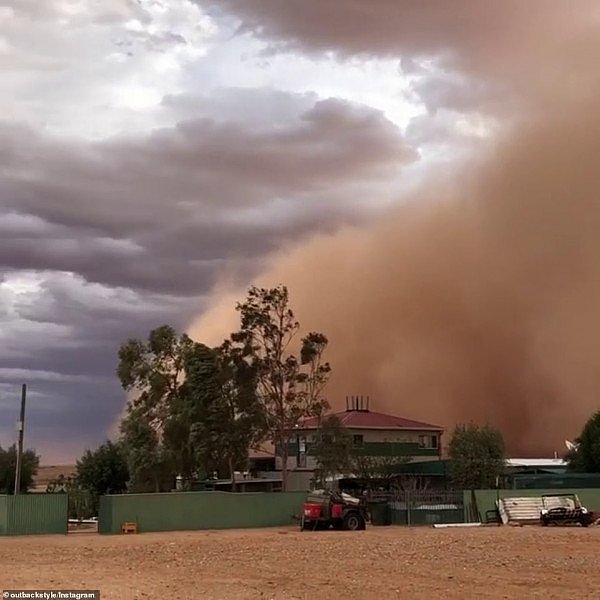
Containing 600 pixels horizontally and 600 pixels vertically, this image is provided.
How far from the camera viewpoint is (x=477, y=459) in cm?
5484

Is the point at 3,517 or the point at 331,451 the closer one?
the point at 3,517

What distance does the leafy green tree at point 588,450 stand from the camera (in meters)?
67.8

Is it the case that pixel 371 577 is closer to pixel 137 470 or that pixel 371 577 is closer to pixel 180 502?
pixel 180 502

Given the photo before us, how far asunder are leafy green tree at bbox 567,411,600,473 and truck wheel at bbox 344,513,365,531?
33.0 meters

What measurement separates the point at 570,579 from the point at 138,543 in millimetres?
18287

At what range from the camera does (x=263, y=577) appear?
21.2 metres

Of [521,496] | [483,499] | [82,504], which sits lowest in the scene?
[82,504]

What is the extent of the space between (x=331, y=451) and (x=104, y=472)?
775 inches

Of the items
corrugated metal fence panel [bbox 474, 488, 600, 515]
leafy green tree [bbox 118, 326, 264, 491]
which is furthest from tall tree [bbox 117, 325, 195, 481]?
corrugated metal fence panel [bbox 474, 488, 600, 515]

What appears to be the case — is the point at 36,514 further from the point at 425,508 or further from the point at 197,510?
the point at 425,508

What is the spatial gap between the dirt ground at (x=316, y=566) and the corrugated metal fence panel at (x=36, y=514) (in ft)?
8.53

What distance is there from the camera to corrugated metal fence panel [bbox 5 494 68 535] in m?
39.9

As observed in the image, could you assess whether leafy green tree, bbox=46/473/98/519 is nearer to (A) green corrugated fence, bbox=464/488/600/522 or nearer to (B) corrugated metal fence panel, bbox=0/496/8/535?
(B) corrugated metal fence panel, bbox=0/496/8/535

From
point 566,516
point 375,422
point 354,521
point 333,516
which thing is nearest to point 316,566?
point 333,516
